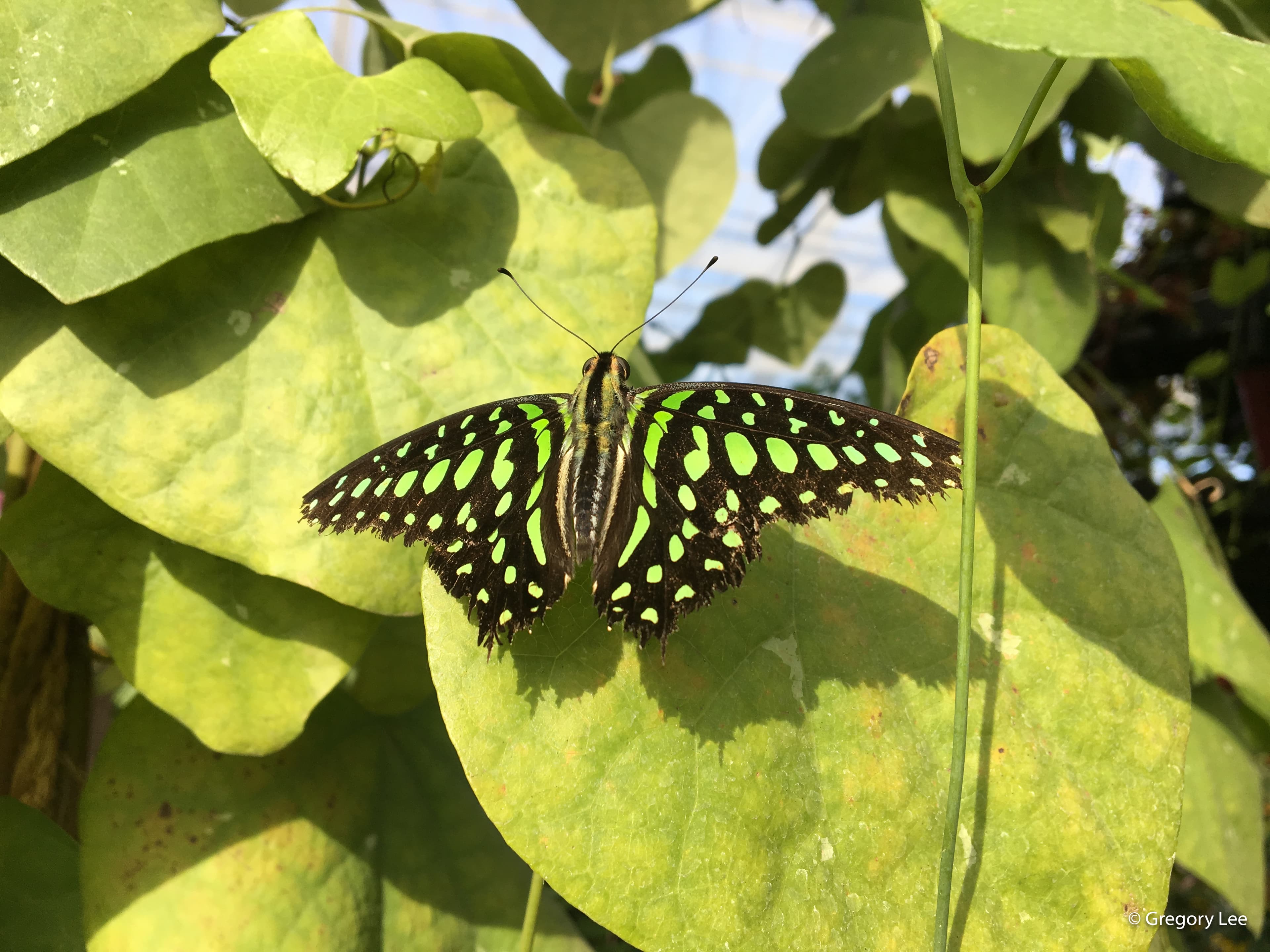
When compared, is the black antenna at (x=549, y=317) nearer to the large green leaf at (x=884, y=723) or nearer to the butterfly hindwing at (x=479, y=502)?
the butterfly hindwing at (x=479, y=502)

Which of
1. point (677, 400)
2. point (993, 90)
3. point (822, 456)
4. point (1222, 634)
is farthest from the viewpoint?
point (1222, 634)

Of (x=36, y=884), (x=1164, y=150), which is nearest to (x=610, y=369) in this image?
(x=36, y=884)

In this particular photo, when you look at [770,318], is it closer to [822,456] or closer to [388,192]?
[388,192]

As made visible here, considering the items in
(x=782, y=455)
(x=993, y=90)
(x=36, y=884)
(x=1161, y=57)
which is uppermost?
(x=1161, y=57)

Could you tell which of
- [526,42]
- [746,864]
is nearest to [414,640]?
[746,864]

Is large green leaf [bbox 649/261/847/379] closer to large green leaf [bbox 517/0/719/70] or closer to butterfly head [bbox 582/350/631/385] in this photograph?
large green leaf [bbox 517/0/719/70]

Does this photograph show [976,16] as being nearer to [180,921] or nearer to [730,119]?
[730,119]

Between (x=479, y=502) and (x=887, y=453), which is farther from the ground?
(x=887, y=453)
